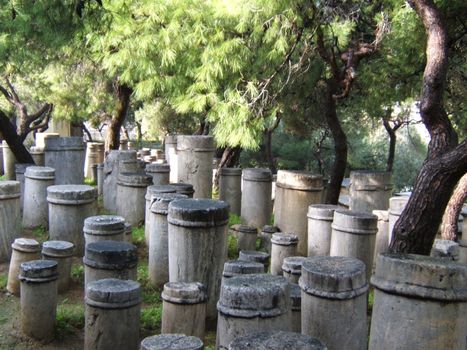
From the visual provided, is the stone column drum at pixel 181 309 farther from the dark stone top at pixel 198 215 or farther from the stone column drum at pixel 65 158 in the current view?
the stone column drum at pixel 65 158

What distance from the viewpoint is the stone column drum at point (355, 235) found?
5605 millimetres

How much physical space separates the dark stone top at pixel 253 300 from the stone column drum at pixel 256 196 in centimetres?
472

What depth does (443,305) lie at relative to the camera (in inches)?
111

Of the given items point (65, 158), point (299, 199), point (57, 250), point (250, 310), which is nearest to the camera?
point (250, 310)

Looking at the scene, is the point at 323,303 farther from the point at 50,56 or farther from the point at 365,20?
the point at 50,56

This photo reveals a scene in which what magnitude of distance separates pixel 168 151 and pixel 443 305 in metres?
9.45

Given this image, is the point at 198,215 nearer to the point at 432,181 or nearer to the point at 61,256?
the point at 61,256

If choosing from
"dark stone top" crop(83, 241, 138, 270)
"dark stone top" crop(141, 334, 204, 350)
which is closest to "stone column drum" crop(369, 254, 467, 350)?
"dark stone top" crop(141, 334, 204, 350)

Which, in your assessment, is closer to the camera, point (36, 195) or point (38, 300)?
point (38, 300)

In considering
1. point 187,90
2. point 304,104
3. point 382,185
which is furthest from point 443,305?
point 304,104

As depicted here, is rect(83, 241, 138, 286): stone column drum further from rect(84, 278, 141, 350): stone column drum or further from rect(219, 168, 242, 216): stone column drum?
rect(219, 168, 242, 216): stone column drum

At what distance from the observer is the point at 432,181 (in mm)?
4168

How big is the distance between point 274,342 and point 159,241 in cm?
327

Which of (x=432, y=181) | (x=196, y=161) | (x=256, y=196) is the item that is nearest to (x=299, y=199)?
(x=256, y=196)
